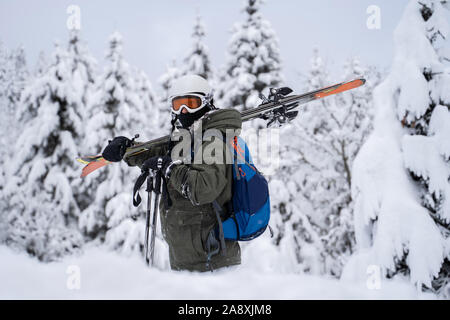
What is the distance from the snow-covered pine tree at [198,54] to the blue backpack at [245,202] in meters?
14.4

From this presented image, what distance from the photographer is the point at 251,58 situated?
15906mm

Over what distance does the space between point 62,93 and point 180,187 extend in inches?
642

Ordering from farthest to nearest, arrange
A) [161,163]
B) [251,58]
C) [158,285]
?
[251,58] < [161,163] < [158,285]

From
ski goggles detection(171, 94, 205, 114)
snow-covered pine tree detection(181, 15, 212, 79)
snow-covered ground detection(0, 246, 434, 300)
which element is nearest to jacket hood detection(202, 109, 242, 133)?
ski goggles detection(171, 94, 205, 114)

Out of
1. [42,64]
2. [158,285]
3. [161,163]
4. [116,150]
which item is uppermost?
[42,64]

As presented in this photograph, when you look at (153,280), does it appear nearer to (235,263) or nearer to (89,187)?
(235,263)

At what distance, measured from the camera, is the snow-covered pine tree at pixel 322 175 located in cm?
1456

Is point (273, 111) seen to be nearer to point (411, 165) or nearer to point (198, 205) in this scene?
point (198, 205)

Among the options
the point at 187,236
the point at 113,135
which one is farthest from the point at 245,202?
the point at 113,135

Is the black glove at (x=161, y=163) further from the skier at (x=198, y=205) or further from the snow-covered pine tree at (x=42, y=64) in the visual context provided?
the snow-covered pine tree at (x=42, y=64)

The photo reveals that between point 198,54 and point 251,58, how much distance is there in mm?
2955

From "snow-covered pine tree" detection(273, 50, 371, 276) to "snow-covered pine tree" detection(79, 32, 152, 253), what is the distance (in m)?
7.56

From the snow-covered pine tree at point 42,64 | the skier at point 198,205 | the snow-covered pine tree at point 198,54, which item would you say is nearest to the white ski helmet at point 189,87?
the skier at point 198,205

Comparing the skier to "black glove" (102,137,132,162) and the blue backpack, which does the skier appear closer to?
the blue backpack
